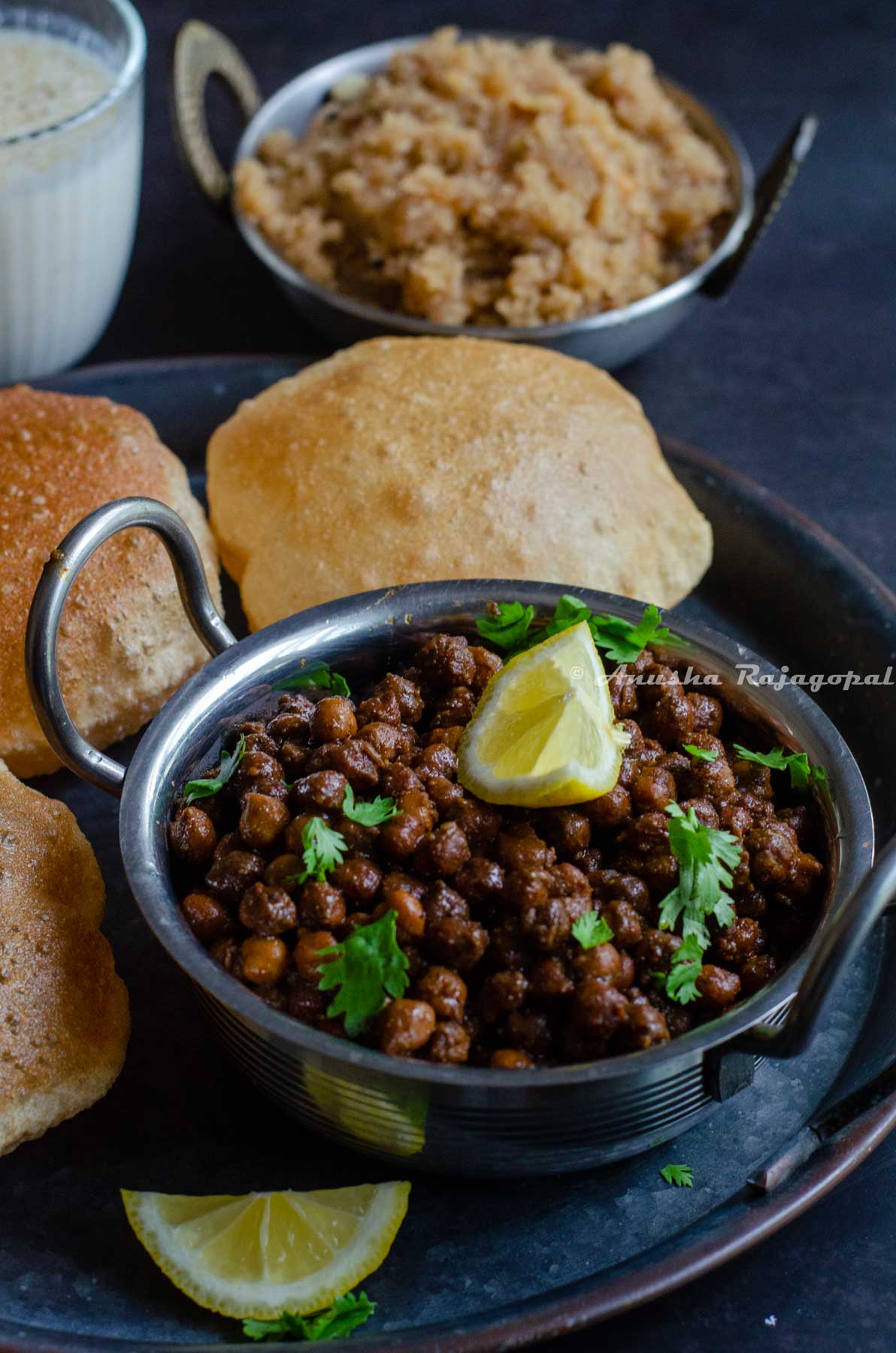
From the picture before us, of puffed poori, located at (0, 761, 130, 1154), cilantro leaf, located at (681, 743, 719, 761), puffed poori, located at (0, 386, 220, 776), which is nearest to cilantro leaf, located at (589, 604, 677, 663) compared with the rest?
cilantro leaf, located at (681, 743, 719, 761)

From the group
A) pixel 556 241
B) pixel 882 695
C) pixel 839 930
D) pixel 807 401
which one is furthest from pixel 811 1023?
pixel 807 401

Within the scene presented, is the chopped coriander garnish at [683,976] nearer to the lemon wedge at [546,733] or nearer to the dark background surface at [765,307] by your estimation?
the lemon wedge at [546,733]

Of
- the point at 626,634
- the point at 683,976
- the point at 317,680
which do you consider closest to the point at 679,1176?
the point at 683,976

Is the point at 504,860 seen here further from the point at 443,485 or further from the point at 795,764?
the point at 443,485

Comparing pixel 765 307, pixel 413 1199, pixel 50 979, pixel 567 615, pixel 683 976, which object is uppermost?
pixel 567 615

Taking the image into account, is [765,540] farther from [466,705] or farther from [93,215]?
[93,215]

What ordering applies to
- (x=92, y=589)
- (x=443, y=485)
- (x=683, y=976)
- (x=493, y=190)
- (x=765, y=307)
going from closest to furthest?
(x=683, y=976) → (x=92, y=589) → (x=443, y=485) → (x=493, y=190) → (x=765, y=307)

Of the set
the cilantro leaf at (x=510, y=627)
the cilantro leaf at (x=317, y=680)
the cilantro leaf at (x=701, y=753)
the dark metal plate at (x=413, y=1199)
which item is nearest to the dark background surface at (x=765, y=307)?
the dark metal plate at (x=413, y=1199)
